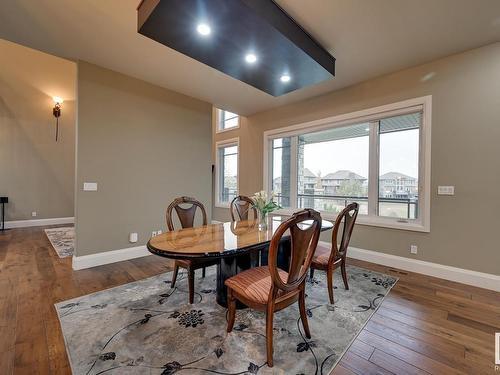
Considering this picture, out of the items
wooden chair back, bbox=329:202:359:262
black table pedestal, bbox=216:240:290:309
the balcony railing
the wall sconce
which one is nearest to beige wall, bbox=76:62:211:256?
the balcony railing

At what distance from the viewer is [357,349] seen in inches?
66.2

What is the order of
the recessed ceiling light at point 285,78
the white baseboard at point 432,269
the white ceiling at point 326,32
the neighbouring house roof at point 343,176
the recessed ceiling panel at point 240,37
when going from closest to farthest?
the recessed ceiling panel at point 240,37
the white ceiling at point 326,32
the white baseboard at point 432,269
the recessed ceiling light at point 285,78
the neighbouring house roof at point 343,176

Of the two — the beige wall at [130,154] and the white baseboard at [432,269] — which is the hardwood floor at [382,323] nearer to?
the white baseboard at [432,269]

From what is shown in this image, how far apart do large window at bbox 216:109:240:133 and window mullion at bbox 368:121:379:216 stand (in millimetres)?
3430

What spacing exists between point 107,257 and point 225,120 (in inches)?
174

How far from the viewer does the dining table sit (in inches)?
62.9

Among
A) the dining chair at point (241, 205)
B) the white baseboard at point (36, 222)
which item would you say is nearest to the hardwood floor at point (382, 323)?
the dining chair at point (241, 205)

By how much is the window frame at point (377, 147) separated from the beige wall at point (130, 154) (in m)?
1.87

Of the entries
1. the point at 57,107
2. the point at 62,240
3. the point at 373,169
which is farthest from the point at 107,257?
the point at 57,107

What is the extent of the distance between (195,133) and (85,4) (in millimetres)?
2460

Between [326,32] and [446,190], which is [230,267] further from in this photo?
[446,190]

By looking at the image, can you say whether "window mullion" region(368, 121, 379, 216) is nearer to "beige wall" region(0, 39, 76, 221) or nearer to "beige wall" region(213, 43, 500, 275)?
"beige wall" region(213, 43, 500, 275)

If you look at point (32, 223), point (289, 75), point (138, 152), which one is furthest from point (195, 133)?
point (32, 223)

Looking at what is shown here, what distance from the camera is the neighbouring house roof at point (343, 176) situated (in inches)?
154
